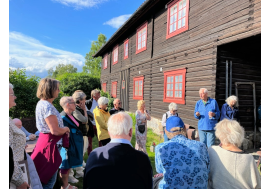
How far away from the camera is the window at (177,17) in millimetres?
6898

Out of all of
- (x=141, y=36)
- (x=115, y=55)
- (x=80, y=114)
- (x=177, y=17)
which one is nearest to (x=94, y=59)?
(x=115, y=55)

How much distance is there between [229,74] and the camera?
5656 millimetres

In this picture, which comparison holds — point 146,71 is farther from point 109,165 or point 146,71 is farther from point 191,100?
point 109,165

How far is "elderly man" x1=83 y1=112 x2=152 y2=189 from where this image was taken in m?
1.51

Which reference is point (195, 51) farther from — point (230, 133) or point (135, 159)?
point (135, 159)

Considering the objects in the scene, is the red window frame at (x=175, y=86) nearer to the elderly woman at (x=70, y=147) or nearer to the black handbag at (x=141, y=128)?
the black handbag at (x=141, y=128)

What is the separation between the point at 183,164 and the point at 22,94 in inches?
235

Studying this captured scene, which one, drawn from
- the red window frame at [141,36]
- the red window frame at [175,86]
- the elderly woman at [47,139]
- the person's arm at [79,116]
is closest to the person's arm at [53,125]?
the elderly woman at [47,139]

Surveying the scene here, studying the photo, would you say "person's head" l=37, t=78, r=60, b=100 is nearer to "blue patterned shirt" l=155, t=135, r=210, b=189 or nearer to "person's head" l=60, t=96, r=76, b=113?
"person's head" l=60, t=96, r=76, b=113

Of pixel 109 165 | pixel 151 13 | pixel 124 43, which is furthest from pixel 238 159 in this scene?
pixel 124 43

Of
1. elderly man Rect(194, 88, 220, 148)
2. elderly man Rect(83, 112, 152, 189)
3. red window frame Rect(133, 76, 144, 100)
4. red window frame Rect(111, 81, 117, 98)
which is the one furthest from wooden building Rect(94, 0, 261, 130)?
red window frame Rect(111, 81, 117, 98)

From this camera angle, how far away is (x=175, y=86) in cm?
741

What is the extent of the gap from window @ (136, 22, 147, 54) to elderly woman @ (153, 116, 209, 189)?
29.3 ft
